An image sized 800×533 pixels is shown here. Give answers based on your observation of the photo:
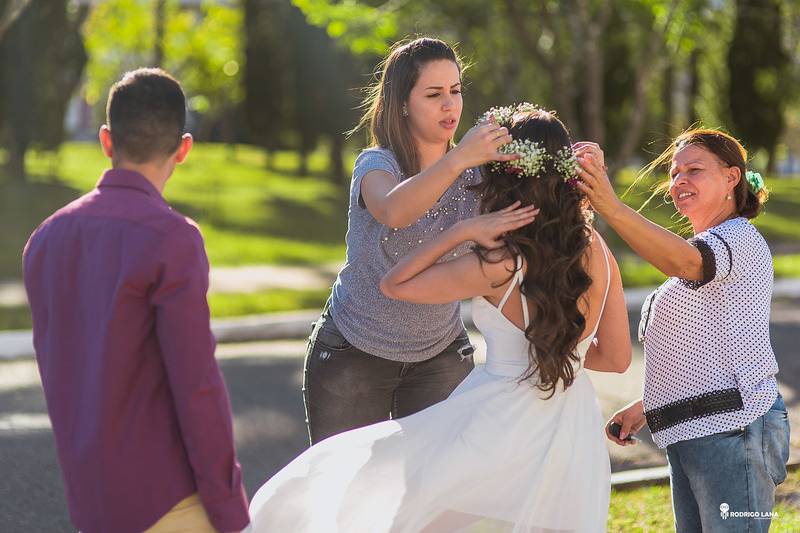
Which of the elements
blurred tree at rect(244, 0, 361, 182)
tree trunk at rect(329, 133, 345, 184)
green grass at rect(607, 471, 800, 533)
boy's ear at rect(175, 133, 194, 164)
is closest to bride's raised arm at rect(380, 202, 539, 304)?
boy's ear at rect(175, 133, 194, 164)

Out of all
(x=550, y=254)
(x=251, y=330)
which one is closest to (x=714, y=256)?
(x=550, y=254)

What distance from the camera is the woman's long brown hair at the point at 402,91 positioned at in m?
3.77

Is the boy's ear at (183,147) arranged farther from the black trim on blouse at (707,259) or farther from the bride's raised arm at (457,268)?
the black trim on blouse at (707,259)

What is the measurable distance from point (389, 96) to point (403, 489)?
136 cm

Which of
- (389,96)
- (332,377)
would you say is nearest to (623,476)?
(332,377)

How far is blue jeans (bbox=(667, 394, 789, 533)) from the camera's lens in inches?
130

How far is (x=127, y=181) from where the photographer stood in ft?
8.70

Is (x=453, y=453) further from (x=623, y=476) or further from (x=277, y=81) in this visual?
(x=277, y=81)

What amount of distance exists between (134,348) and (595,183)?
1.41m

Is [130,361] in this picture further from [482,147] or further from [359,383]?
[359,383]

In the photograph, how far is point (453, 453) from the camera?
323 centimetres

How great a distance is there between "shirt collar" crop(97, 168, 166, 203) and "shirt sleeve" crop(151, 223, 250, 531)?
160 millimetres

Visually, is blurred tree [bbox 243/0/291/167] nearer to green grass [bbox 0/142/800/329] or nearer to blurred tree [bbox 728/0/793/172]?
green grass [bbox 0/142/800/329]

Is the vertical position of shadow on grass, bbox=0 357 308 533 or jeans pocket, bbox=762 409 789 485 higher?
jeans pocket, bbox=762 409 789 485
